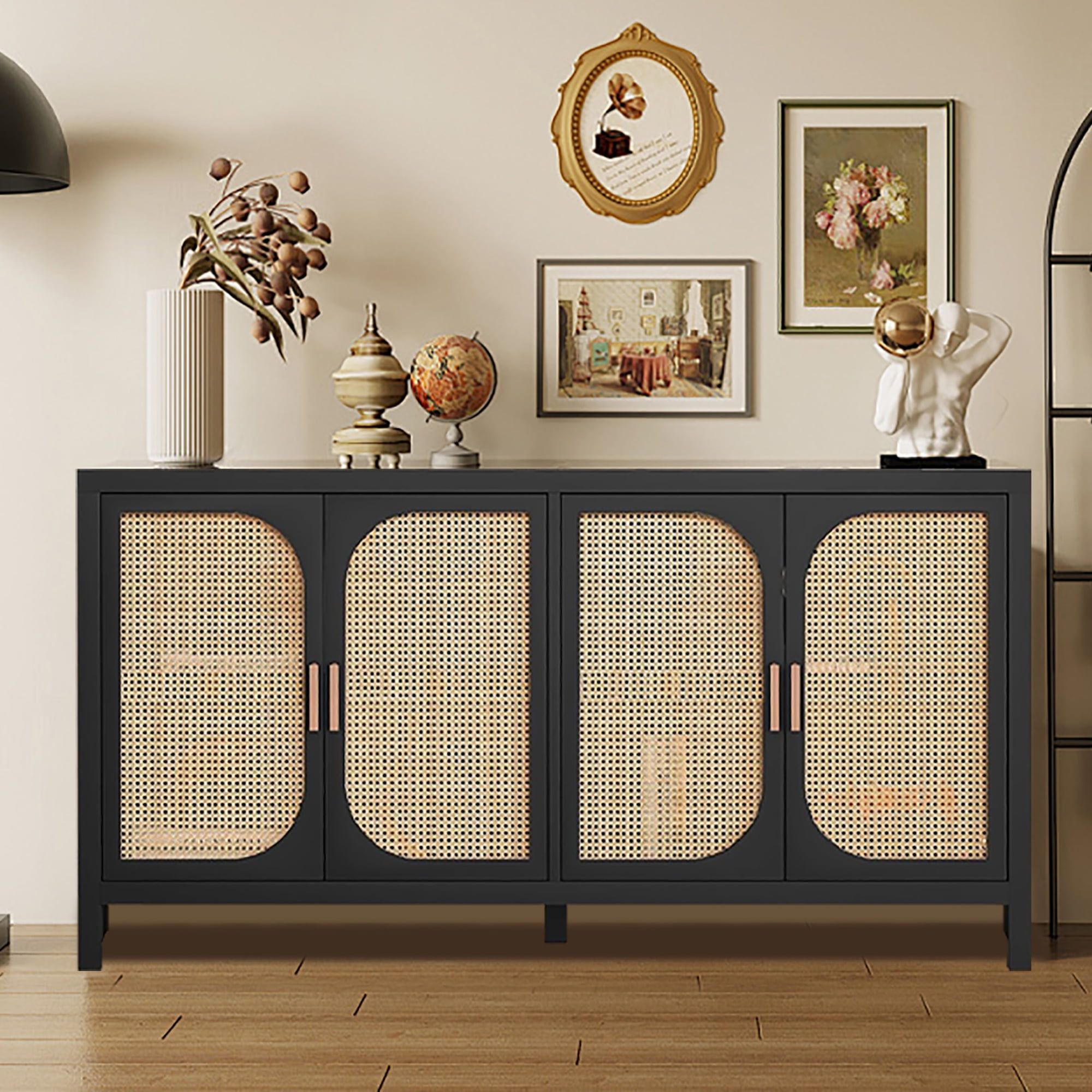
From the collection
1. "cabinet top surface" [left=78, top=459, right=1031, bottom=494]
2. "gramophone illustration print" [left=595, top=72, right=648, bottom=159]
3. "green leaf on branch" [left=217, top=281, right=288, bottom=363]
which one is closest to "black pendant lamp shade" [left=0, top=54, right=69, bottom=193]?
"green leaf on branch" [left=217, top=281, right=288, bottom=363]

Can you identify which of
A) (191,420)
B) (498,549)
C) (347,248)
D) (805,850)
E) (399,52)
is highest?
(399,52)

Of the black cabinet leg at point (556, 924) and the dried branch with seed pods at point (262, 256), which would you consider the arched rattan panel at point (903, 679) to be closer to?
the black cabinet leg at point (556, 924)

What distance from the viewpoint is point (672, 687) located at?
302 centimetres

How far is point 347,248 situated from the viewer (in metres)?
3.43

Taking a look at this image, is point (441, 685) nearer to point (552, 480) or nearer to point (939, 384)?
point (552, 480)

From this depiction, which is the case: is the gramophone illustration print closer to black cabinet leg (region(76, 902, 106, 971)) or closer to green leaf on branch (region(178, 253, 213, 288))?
green leaf on branch (region(178, 253, 213, 288))

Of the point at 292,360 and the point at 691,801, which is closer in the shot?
the point at 691,801

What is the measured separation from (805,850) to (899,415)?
3.02 feet

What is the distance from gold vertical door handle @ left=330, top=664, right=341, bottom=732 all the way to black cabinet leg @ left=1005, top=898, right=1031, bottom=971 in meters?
1.43

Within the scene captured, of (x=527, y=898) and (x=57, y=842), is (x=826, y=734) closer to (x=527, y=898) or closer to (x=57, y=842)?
(x=527, y=898)

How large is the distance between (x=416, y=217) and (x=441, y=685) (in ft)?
3.68

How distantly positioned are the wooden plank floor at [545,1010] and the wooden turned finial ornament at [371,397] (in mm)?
1084

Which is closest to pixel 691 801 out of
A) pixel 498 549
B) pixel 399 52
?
pixel 498 549

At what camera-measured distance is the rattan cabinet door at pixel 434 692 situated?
9.93 ft
